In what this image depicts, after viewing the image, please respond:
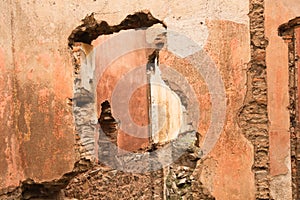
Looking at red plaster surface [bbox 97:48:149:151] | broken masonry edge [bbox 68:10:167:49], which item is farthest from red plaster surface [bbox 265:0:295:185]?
red plaster surface [bbox 97:48:149:151]

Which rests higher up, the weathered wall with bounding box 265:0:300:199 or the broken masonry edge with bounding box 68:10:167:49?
the broken masonry edge with bounding box 68:10:167:49

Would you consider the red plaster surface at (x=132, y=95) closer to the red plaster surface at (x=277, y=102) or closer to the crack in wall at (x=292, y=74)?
the crack in wall at (x=292, y=74)

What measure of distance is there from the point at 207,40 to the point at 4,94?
5.84ft

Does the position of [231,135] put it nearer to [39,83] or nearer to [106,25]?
[106,25]

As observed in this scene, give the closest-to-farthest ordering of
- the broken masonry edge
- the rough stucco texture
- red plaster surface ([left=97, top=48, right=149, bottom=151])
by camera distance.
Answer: the broken masonry edge < the rough stucco texture < red plaster surface ([left=97, top=48, right=149, bottom=151])

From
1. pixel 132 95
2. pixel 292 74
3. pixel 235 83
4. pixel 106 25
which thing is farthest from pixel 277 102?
pixel 132 95

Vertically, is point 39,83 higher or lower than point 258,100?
higher

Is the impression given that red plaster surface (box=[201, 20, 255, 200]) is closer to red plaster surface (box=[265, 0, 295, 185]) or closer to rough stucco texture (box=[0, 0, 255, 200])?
red plaster surface (box=[265, 0, 295, 185])

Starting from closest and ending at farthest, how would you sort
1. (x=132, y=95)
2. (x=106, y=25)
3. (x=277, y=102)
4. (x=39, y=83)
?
(x=277, y=102) < (x=106, y=25) < (x=39, y=83) < (x=132, y=95)

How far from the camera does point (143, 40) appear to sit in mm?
6707

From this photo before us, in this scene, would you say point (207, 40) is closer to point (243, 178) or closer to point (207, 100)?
point (207, 100)

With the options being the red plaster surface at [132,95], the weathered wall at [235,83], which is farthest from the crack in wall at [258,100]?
the red plaster surface at [132,95]

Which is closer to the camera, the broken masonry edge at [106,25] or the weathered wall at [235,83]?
the weathered wall at [235,83]

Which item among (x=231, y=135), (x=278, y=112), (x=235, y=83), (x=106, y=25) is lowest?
(x=231, y=135)
